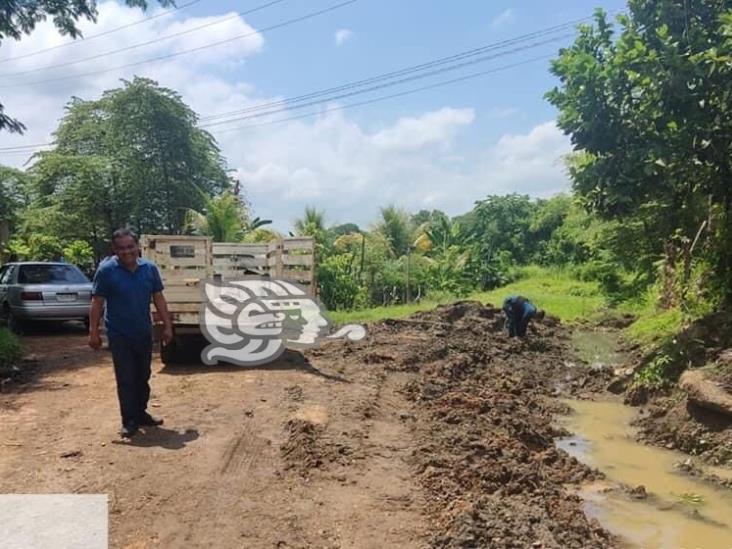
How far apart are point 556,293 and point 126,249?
24.9m

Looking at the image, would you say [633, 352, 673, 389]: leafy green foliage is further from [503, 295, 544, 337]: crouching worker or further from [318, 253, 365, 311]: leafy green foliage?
[318, 253, 365, 311]: leafy green foliage

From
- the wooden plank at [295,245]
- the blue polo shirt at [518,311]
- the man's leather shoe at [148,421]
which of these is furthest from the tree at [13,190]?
the man's leather shoe at [148,421]

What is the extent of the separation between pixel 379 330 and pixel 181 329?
6.54m

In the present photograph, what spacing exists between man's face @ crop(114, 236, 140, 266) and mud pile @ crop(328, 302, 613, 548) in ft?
10.3

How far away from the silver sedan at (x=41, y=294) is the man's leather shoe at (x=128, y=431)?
28.2 feet

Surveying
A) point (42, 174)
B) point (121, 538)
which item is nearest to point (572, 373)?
point (121, 538)

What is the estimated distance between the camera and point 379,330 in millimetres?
15305

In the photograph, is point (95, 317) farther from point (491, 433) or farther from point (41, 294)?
point (41, 294)

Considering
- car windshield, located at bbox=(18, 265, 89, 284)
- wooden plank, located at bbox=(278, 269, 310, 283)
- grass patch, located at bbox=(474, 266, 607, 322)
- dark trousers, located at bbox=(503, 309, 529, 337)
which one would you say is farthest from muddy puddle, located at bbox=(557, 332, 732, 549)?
grass patch, located at bbox=(474, 266, 607, 322)

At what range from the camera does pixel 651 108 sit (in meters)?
9.45

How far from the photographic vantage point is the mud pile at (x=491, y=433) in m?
4.41

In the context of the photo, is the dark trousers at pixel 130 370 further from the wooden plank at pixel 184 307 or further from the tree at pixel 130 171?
the tree at pixel 130 171

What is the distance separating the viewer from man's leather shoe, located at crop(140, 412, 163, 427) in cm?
624

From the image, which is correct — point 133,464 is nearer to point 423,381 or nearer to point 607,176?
point 423,381
